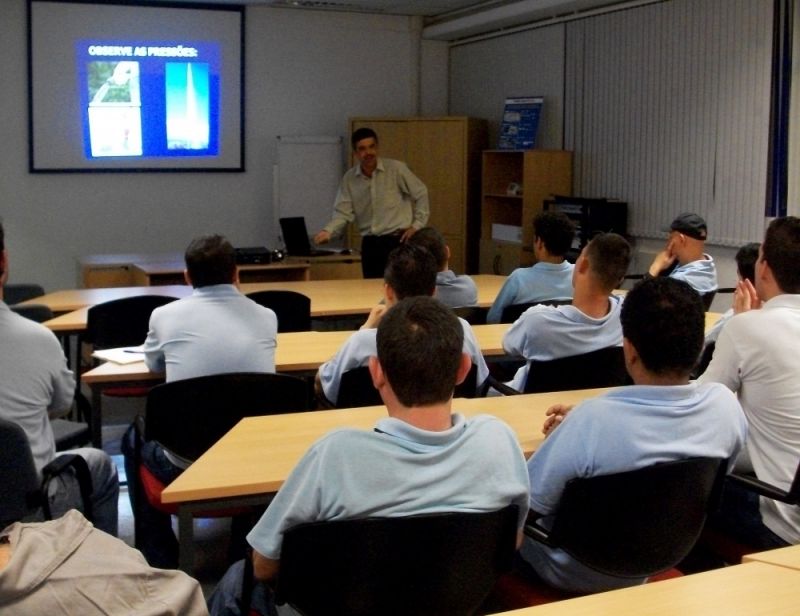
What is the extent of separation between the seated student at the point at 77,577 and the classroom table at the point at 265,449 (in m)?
0.88

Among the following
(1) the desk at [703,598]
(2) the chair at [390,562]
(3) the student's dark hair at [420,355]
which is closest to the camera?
(1) the desk at [703,598]

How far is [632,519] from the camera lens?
2.25 m

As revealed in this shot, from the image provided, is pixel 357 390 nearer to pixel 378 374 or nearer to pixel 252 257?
pixel 378 374

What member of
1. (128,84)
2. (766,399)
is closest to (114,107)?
(128,84)

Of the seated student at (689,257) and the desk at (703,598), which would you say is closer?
the desk at (703,598)

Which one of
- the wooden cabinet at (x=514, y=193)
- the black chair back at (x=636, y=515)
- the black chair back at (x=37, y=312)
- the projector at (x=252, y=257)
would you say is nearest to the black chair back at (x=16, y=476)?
the black chair back at (x=636, y=515)

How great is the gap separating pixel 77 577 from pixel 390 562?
66cm

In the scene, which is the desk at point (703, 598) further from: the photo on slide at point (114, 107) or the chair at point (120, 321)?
the photo on slide at point (114, 107)

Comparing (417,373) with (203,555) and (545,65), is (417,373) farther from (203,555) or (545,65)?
(545,65)

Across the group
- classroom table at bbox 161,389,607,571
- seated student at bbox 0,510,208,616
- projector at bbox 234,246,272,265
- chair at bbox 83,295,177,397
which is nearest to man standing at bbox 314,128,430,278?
projector at bbox 234,246,272,265

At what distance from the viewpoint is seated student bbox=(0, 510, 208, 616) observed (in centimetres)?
139

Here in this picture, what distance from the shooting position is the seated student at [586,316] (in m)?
3.64

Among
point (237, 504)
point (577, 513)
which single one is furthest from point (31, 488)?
point (577, 513)

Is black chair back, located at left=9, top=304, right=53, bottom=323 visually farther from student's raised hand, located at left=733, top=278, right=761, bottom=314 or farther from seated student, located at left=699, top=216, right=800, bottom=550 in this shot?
seated student, located at left=699, top=216, right=800, bottom=550
